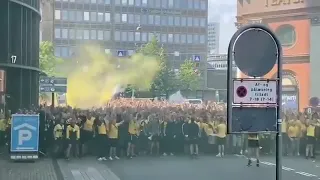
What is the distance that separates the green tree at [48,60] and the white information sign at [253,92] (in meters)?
9.36

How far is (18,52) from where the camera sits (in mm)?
14430

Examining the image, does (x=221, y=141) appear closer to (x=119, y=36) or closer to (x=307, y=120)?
(x=307, y=120)

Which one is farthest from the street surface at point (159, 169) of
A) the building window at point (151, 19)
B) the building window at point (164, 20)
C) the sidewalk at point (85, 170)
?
the building window at point (164, 20)

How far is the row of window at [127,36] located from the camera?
14375 mm

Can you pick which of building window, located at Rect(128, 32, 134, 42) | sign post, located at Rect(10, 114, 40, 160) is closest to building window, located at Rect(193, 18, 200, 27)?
building window, located at Rect(128, 32, 134, 42)

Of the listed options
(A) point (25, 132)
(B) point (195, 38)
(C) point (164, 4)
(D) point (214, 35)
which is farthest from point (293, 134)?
(A) point (25, 132)

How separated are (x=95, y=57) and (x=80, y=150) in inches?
90.1

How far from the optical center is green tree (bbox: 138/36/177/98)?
1605cm

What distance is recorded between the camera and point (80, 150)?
14117mm

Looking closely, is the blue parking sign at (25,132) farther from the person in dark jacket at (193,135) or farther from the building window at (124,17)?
the person in dark jacket at (193,135)

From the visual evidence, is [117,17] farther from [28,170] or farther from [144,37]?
[28,170]

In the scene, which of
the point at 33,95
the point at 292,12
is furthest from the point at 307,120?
the point at 33,95

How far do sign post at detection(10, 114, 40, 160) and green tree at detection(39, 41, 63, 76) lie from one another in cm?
176

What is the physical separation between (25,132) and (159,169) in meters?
3.30
